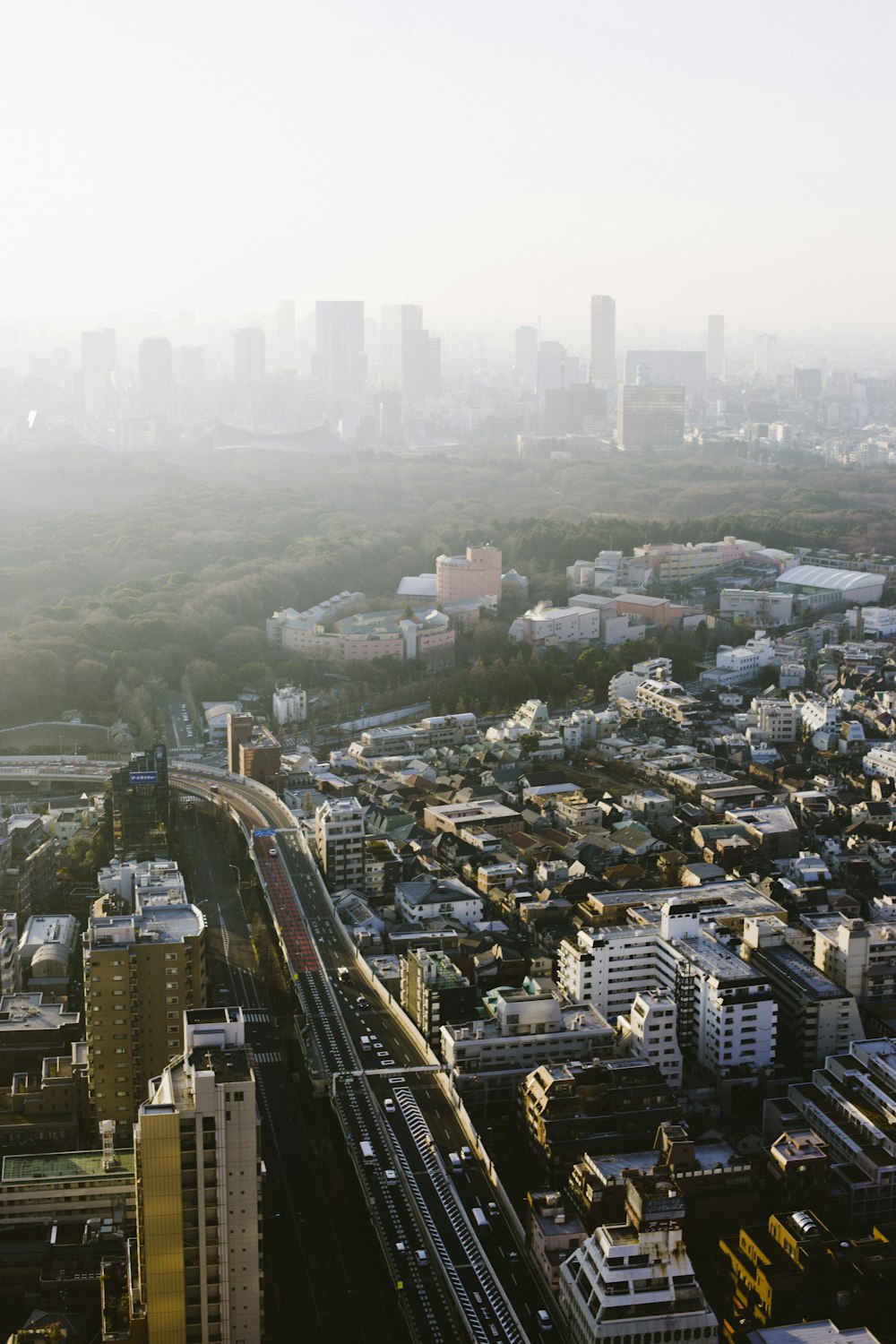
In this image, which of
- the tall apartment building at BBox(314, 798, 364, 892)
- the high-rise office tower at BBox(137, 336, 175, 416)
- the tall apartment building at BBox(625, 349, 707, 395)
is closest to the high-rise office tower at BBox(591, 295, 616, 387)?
the tall apartment building at BBox(625, 349, 707, 395)

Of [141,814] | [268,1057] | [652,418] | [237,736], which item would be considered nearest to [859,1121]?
[268,1057]

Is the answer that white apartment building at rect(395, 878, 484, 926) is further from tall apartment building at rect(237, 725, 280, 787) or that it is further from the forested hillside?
the forested hillside

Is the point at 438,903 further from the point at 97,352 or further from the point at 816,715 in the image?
the point at 97,352

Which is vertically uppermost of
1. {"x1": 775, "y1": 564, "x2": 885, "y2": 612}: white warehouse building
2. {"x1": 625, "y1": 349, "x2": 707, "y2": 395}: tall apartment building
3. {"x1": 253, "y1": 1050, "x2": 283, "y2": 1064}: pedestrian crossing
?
{"x1": 625, "y1": 349, "x2": 707, "y2": 395}: tall apartment building

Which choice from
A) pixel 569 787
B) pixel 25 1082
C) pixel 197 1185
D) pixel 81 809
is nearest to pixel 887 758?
pixel 569 787

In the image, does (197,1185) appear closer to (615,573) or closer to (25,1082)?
(25,1082)
